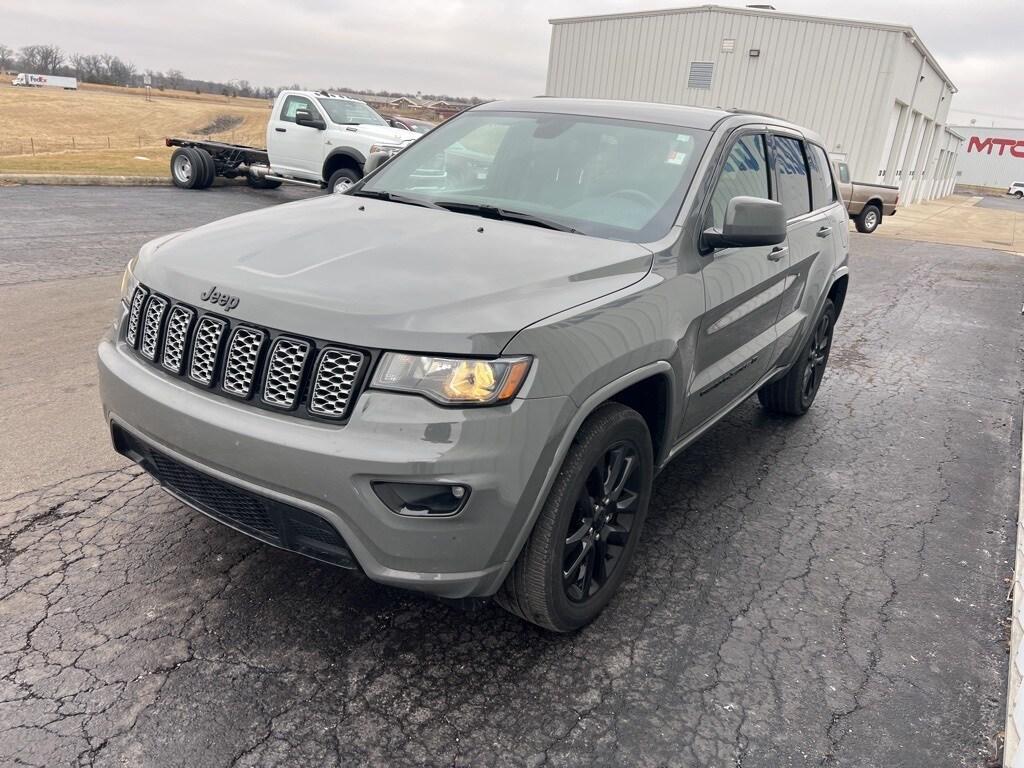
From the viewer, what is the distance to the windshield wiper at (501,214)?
319 centimetres

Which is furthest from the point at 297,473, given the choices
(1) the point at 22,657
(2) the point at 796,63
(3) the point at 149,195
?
(2) the point at 796,63

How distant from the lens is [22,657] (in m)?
2.47

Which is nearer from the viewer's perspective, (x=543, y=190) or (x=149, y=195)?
(x=543, y=190)

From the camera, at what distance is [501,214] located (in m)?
3.30

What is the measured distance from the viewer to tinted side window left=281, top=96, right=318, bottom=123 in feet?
48.3

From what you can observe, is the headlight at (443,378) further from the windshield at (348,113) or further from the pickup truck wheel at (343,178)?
the windshield at (348,113)

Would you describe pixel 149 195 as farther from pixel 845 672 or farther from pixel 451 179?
pixel 845 672

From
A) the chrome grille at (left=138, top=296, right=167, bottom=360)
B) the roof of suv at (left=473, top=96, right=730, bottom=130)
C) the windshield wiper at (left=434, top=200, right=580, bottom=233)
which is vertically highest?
the roof of suv at (left=473, top=96, right=730, bottom=130)

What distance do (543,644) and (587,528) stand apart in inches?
17.8

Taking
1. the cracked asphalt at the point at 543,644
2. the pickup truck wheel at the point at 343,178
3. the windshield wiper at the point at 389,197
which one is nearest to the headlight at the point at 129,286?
the cracked asphalt at the point at 543,644

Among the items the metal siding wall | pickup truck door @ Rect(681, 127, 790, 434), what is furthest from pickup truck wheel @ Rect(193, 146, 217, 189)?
the metal siding wall

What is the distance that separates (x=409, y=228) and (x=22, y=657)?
1939mm

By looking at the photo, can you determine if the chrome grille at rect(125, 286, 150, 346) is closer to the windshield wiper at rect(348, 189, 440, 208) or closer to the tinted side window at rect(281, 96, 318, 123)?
the windshield wiper at rect(348, 189, 440, 208)

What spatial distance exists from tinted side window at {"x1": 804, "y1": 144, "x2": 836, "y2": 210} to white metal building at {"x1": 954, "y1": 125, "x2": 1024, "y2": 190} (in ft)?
283
